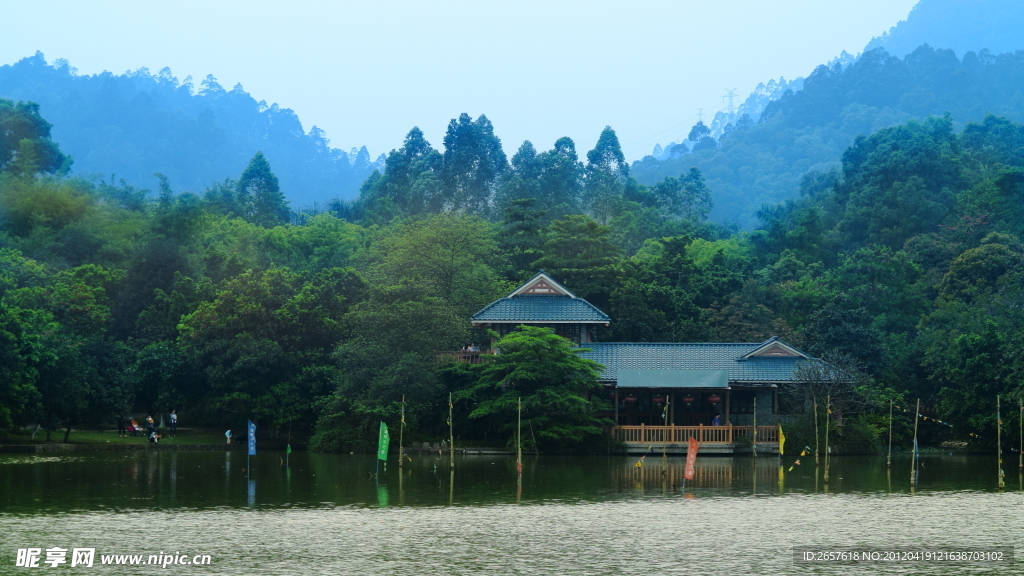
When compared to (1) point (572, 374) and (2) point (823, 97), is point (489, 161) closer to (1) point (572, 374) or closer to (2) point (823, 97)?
(1) point (572, 374)

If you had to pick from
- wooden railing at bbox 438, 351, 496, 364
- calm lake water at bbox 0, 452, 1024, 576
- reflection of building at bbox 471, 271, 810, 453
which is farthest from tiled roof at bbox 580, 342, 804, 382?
calm lake water at bbox 0, 452, 1024, 576

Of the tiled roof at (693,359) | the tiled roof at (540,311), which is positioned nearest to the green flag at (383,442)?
the tiled roof at (693,359)

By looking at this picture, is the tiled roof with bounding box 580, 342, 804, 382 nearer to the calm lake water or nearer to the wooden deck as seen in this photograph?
the wooden deck

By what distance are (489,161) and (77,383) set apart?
2914 inches

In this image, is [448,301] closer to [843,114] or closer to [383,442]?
[383,442]

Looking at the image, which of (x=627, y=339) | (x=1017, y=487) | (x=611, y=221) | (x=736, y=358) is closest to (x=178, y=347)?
(x=627, y=339)

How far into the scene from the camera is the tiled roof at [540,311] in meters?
55.1

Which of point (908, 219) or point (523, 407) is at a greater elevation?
point (908, 219)

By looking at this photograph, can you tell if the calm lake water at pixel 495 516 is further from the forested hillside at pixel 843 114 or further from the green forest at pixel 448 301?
the forested hillside at pixel 843 114

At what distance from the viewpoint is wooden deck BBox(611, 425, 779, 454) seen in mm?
50469

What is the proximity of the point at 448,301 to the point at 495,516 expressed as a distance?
34.4 m

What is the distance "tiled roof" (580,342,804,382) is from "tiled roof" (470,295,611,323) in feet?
5.67

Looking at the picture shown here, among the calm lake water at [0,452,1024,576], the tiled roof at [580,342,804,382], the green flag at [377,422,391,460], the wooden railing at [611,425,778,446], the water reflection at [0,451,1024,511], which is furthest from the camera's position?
the tiled roof at [580,342,804,382]

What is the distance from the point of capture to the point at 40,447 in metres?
48.3
